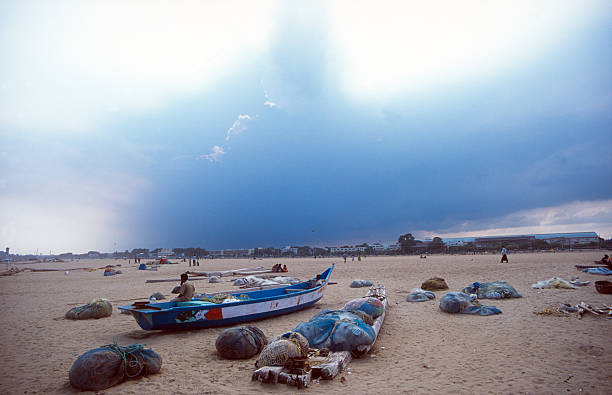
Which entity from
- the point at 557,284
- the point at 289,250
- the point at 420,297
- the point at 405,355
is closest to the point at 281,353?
the point at 405,355

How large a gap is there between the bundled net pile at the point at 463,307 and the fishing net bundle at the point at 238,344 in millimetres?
6636

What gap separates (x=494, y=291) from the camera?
1207 cm

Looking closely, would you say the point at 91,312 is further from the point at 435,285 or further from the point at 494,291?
the point at 494,291

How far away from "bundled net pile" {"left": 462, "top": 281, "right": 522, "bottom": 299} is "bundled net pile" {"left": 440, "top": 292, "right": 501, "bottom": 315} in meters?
2.56

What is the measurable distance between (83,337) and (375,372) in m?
8.07

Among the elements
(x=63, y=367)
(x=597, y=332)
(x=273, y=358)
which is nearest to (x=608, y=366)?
(x=597, y=332)

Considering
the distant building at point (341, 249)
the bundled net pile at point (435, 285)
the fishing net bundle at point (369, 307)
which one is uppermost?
the fishing net bundle at point (369, 307)

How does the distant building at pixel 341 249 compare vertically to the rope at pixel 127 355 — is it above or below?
below

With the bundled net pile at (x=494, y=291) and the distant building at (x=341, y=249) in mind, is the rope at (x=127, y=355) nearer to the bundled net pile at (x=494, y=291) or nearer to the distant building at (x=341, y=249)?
the bundled net pile at (x=494, y=291)

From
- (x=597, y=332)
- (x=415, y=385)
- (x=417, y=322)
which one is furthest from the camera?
(x=417, y=322)

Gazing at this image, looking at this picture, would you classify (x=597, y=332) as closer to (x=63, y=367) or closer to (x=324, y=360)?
(x=324, y=360)

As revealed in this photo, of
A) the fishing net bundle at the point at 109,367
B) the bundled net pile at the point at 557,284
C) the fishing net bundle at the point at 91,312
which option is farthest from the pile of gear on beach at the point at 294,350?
the fishing net bundle at the point at 91,312

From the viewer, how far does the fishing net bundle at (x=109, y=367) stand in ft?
15.4

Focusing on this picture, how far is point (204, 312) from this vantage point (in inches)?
336
